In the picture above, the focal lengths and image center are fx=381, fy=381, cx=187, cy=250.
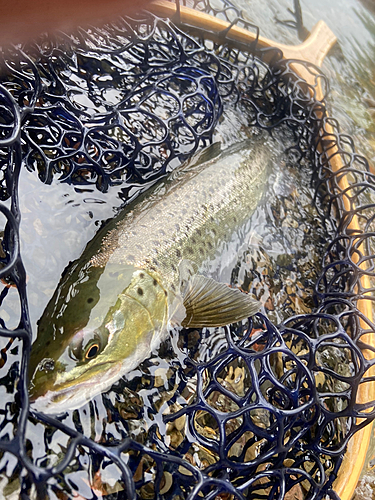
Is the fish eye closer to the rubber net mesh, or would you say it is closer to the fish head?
the fish head

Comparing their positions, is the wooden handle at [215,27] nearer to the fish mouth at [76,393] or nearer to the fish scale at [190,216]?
the fish scale at [190,216]

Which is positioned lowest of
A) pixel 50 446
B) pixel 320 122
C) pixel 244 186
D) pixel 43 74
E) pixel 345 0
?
pixel 50 446

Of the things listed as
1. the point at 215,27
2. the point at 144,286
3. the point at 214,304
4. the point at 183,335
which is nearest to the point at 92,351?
the point at 144,286

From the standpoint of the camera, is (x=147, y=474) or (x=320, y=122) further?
(x=320, y=122)

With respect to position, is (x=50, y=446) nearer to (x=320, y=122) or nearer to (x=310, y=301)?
(x=310, y=301)

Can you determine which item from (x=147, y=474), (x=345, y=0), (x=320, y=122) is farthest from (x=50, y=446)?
(x=345, y=0)

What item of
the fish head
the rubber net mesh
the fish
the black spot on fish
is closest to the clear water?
the rubber net mesh

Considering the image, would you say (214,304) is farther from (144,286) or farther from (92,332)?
(92,332)
